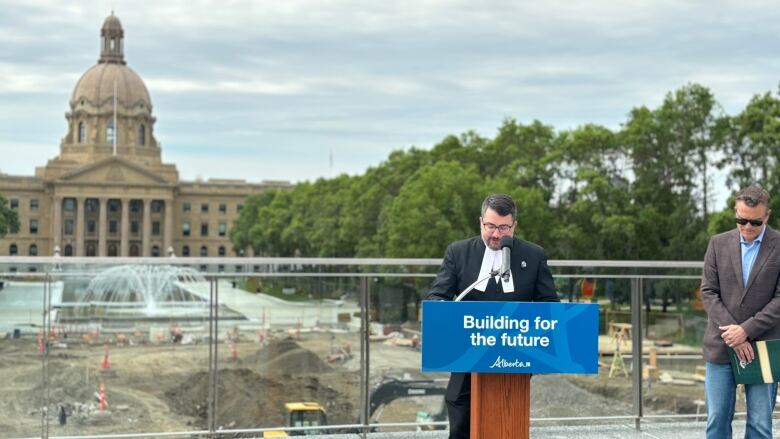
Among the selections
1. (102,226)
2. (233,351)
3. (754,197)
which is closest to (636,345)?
(754,197)

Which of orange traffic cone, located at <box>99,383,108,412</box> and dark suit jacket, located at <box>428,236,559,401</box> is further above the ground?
dark suit jacket, located at <box>428,236,559,401</box>

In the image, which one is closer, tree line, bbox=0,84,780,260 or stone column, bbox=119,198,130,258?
tree line, bbox=0,84,780,260

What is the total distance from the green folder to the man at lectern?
145cm

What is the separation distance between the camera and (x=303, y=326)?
13.5 metres

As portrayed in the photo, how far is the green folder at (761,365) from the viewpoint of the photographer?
734cm

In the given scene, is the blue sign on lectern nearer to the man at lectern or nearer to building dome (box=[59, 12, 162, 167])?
the man at lectern

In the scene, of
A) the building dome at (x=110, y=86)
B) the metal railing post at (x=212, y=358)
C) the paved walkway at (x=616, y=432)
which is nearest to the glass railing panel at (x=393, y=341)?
the paved walkway at (x=616, y=432)

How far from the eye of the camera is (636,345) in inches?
437

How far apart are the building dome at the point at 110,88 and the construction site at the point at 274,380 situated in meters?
178

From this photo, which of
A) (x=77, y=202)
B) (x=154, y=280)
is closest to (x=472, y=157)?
(x=154, y=280)

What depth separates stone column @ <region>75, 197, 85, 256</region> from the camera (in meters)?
170

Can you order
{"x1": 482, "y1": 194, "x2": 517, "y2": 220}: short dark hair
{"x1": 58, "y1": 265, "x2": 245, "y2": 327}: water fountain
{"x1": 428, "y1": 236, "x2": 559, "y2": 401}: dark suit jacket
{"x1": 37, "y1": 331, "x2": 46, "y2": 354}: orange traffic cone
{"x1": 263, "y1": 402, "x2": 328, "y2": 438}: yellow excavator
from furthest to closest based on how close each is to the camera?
1. {"x1": 263, "y1": 402, "x2": 328, "y2": 438}: yellow excavator
2. {"x1": 58, "y1": 265, "x2": 245, "y2": 327}: water fountain
3. {"x1": 37, "y1": 331, "x2": 46, "y2": 354}: orange traffic cone
4. {"x1": 428, "y1": 236, "x2": 559, "y2": 401}: dark suit jacket
5. {"x1": 482, "y1": 194, "x2": 517, "y2": 220}: short dark hair

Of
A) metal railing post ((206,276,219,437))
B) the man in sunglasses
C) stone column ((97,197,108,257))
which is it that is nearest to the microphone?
the man in sunglasses

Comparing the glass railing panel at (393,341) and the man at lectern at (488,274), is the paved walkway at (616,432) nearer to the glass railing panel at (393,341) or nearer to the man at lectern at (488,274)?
the glass railing panel at (393,341)
